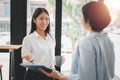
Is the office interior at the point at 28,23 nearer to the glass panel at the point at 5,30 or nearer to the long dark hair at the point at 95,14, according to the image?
the glass panel at the point at 5,30

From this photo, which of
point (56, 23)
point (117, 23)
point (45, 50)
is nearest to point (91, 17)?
point (45, 50)

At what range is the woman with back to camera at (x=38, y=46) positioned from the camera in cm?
239

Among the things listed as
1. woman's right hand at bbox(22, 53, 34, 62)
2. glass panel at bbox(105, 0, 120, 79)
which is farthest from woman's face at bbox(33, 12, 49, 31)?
glass panel at bbox(105, 0, 120, 79)

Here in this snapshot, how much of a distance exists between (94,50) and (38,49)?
47.2 inches

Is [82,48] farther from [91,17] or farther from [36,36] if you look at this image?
[36,36]

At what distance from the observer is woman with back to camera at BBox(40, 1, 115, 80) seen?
1318 mm

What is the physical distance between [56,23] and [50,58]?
126cm

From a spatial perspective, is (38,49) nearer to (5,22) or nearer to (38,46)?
(38,46)

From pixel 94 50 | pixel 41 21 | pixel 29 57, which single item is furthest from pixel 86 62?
pixel 41 21

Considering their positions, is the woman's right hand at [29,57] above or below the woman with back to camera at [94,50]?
below

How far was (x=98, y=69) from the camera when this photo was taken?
1.35 metres

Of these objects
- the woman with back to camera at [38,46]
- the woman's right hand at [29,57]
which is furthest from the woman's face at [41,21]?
the woman's right hand at [29,57]

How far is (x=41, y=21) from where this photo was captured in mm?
2516

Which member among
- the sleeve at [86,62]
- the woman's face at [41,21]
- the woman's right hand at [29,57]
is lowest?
the woman's right hand at [29,57]
